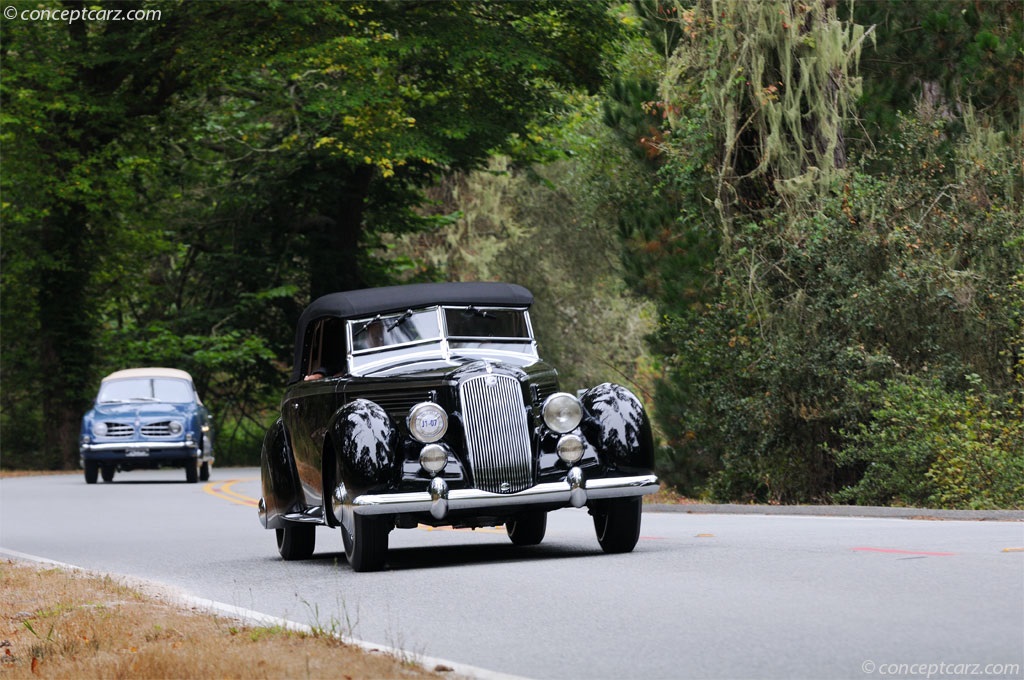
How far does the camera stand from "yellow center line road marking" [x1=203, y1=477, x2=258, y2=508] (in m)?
25.2

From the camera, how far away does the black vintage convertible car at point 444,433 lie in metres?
12.2

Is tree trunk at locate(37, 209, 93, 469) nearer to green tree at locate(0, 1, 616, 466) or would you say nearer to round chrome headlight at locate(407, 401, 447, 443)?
green tree at locate(0, 1, 616, 466)

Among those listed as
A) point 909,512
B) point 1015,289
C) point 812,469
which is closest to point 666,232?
point 812,469

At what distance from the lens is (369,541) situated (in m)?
12.2

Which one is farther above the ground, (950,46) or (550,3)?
(550,3)

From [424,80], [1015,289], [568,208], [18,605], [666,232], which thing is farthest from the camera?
[568,208]

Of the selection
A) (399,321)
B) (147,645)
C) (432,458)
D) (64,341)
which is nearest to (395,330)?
(399,321)

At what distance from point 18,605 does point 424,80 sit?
1081 inches

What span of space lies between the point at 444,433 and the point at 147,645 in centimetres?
412

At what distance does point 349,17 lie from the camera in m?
33.6

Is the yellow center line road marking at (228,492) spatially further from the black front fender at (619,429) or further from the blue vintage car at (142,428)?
the black front fender at (619,429)

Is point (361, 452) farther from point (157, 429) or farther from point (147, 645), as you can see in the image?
point (157, 429)

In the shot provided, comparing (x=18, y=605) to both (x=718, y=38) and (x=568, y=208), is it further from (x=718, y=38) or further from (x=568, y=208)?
(x=568, y=208)

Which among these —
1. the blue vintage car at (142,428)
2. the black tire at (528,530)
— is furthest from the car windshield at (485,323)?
the blue vintage car at (142,428)
